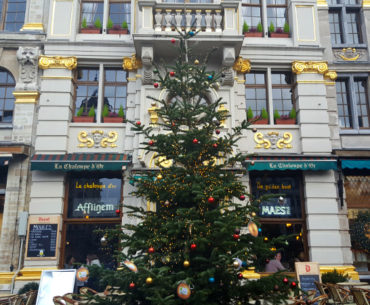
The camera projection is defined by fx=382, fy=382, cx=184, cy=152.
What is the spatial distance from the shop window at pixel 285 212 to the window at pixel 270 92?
8.21 feet

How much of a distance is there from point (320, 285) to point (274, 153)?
514cm

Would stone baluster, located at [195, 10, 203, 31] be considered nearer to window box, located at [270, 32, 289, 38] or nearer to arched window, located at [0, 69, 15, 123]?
window box, located at [270, 32, 289, 38]

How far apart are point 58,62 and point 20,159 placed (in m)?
3.87

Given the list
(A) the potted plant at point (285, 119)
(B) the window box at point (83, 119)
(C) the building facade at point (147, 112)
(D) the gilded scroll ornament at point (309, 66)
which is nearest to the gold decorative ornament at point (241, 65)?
(C) the building facade at point (147, 112)

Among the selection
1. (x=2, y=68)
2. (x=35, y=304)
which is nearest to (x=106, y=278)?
(x=35, y=304)

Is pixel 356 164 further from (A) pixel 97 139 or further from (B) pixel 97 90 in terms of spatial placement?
(B) pixel 97 90

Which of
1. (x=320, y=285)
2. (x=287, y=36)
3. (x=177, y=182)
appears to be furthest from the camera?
(x=287, y=36)

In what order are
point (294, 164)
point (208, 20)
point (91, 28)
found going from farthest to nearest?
1. point (91, 28)
2. point (208, 20)
3. point (294, 164)

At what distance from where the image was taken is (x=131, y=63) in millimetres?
14438

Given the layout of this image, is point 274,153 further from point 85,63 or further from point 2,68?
point 2,68

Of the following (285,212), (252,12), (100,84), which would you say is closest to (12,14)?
(100,84)

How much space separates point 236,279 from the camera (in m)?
6.88

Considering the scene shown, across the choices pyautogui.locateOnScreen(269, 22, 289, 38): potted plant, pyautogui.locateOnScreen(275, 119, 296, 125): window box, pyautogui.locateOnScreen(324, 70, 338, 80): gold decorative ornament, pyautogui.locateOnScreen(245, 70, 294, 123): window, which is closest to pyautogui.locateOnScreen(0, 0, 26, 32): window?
pyautogui.locateOnScreen(245, 70, 294, 123): window

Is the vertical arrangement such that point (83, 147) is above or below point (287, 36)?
below
